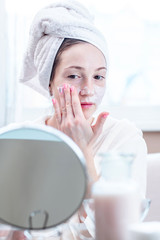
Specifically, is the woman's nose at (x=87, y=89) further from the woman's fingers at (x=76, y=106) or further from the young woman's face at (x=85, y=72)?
the woman's fingers at (x=76, y=106)

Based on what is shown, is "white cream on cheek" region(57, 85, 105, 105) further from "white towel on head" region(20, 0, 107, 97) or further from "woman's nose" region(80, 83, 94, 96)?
"white towel on head" region(20, 0, 107, 97)

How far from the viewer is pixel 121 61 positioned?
7.58ft

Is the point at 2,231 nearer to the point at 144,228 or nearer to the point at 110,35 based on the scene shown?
the point at 144,228

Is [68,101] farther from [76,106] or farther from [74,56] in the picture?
[74,56]

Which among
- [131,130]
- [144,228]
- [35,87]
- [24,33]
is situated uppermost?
[24,33]

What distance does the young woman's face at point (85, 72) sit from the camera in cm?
126

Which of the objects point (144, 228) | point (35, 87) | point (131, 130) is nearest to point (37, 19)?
point (35, 87)

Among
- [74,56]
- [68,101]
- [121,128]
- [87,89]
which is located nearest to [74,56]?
[74,56]

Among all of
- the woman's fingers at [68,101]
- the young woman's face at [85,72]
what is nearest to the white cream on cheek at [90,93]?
the young woman's face at [85,72]

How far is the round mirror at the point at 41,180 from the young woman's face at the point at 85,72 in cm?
54

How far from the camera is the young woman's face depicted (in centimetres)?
126

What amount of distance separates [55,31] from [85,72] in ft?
0.51

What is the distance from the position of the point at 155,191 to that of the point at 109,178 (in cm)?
88

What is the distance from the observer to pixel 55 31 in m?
1.27
